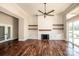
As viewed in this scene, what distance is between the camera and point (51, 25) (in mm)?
12711

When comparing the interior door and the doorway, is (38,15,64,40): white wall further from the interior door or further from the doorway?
the interior door

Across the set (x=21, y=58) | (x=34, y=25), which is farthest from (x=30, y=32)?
(x=21, y=58)

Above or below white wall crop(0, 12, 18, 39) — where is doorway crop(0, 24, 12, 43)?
below

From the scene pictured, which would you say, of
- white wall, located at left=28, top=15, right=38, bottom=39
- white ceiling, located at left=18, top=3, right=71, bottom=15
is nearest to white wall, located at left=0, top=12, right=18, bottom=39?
white wall, located at left=28, top=15, right=38, bottom=39

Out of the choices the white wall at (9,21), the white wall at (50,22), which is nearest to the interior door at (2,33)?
the white wall at (9,21)

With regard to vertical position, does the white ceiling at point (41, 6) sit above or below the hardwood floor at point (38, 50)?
above

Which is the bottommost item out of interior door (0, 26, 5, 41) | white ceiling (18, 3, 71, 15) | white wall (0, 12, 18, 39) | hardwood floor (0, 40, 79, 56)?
hardwood floor (0, 40, 79, 56)

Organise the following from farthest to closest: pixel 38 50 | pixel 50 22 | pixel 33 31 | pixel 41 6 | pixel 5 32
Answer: pixel 33 31
pixel 50 22
pixel 5 32
pixel 41 6
pixel 38 50

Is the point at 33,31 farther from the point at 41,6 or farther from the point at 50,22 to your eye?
the point at 41,6

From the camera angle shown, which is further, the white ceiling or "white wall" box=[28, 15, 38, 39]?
"white wall" box=[28, 15, 38, 39]

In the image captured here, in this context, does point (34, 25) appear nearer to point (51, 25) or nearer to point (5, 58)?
point (51, 25)

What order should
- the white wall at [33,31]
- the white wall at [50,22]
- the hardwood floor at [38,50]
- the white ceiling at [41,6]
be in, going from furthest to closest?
the white wall at [33,31] → the white wall at [50,22] → the white ceiling at [41,6] → the hardwood floor at [38,50]

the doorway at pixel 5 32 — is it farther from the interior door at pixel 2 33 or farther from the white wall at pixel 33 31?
the white wall at pixel 33 31

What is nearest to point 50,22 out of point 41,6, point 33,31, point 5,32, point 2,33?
point 33,31
